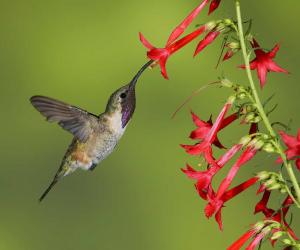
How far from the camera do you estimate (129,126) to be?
113 inches

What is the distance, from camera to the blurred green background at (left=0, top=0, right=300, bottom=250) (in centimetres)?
277

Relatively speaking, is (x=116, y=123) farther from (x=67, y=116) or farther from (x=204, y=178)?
(x=204, y=178)

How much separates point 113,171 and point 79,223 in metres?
0.23

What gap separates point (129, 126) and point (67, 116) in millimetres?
1455

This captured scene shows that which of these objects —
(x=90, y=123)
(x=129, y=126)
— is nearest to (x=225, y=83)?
(x=90, y=123)

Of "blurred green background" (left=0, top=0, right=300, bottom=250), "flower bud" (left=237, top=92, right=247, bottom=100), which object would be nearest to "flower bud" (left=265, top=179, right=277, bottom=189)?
"flower bud" (left=237, top=92, right=247, bottom=100)

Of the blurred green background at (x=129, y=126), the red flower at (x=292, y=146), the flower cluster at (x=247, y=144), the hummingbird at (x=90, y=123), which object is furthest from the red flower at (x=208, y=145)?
the blurred green background at (x=129, y=126)

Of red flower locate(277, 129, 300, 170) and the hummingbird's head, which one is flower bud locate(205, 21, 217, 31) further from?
the hummingbird's head

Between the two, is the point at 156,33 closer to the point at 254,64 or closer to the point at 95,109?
the point at 95,109

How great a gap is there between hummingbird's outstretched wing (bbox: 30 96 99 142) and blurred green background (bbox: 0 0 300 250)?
1.23 meters

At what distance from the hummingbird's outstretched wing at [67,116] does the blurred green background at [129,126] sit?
1.23 m

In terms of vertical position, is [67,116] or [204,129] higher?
[67,116]

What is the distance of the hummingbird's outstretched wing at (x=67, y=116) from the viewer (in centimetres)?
133

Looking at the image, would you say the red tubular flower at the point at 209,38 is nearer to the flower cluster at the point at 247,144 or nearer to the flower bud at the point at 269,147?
the flower cluster at the point at 247,144
